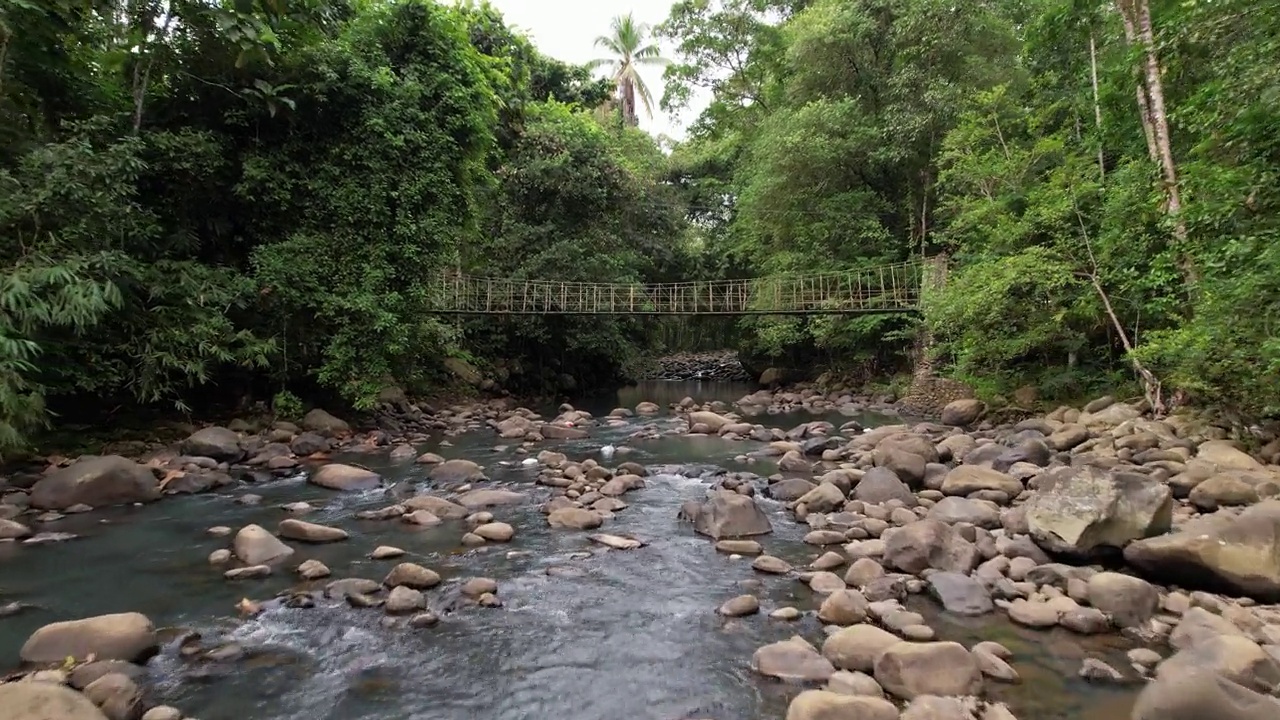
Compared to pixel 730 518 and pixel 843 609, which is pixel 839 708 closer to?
pixel 843 609

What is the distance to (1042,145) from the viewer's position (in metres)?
10.5

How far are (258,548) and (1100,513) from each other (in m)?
5.48

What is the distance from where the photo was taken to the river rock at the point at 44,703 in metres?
2.50

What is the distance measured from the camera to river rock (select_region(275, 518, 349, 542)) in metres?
5.23

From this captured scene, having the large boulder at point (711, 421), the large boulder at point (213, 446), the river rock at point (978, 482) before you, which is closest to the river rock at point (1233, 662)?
the river rock at point (978, 482)

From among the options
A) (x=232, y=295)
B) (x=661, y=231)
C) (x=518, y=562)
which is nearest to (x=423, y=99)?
(x=232, y=295)

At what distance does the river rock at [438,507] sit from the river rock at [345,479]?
1.04 m

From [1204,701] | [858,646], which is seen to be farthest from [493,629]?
[1204,701]

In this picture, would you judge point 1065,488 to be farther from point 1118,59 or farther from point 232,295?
point 232,295

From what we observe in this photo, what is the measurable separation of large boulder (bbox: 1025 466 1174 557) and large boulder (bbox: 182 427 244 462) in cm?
788

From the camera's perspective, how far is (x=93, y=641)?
329cm

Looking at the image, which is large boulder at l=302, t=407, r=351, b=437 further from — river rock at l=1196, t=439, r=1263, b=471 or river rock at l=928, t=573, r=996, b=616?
river rock at l=1196, t=439, r=1263, b=471

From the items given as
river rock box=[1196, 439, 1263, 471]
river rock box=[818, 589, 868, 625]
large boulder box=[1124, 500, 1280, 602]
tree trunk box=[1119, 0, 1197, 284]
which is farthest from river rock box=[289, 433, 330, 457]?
tree trunk box=[1119, 0, 1197, 284]

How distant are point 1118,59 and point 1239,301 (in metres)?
5.14
